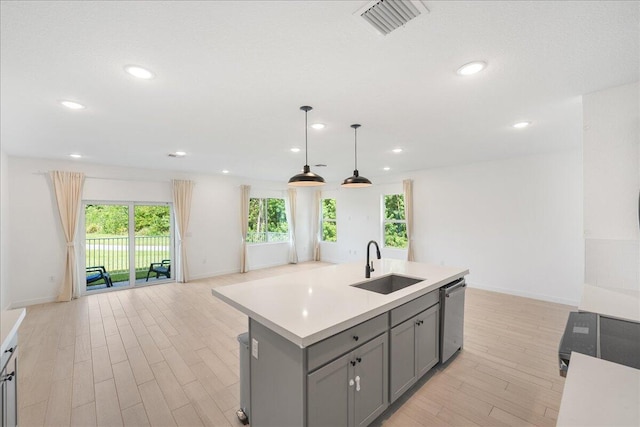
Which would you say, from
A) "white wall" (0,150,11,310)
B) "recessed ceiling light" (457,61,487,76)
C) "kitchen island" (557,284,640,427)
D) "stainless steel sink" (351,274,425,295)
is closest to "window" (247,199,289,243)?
"white wall" (0,150,11,310)

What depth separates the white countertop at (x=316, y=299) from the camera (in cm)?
157

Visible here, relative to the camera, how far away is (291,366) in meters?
1.56

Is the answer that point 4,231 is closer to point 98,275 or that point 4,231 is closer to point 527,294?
point 98,275

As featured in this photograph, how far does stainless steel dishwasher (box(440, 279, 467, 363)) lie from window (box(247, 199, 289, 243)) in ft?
19.3

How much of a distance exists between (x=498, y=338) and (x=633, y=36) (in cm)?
317

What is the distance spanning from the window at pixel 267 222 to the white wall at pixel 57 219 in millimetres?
568

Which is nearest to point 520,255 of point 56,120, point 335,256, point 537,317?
point 537,317

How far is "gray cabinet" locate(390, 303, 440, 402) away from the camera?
2.12 meters

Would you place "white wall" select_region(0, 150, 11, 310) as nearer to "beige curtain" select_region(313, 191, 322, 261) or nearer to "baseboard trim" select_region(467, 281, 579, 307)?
"beige curtain" select_region(313, 191, 322, 261)

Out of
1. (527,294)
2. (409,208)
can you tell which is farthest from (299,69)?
(527,294)

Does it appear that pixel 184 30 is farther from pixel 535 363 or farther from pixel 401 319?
pixel 535 363

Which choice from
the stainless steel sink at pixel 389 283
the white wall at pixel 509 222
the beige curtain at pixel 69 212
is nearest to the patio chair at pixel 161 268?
the beige curtain at pixel 69 212

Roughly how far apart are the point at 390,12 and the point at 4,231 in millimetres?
6359

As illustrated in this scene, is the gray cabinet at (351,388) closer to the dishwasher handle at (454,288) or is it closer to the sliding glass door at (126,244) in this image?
the dishwasher handle at (454,288)
